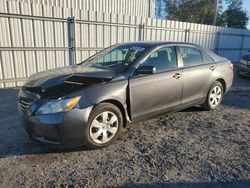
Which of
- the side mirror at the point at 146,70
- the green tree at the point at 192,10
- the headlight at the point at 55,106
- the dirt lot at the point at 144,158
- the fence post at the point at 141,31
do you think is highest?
the green tree at the point at 192,10

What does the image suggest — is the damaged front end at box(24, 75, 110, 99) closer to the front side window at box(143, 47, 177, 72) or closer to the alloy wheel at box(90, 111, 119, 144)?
the alloy wheel at box(90, 111, 119, 144)

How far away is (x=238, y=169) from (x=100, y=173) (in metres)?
1.78

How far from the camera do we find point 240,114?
5258 millimetres

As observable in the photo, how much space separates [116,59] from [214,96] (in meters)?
2.47

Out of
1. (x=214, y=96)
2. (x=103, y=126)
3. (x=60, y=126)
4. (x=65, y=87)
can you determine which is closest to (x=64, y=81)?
(x=65, y=87)

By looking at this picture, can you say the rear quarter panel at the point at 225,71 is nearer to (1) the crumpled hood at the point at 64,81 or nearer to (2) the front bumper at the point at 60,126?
(1) the crumpled hood at the point at 64,81

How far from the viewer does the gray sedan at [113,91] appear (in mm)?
3135

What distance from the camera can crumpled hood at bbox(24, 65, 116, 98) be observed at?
10.6ft

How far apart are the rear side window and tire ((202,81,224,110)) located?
2.40ft

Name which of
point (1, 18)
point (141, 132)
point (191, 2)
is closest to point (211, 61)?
point (141, 132)

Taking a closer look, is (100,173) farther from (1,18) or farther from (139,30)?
(139,30)

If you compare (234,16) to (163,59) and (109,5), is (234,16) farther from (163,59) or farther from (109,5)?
(163,59)

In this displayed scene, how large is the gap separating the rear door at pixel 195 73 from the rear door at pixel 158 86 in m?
0.21

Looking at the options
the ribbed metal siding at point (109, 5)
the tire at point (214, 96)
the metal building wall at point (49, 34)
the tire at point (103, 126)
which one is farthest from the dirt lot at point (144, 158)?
the ribbed metal siding at point (109, 5)
